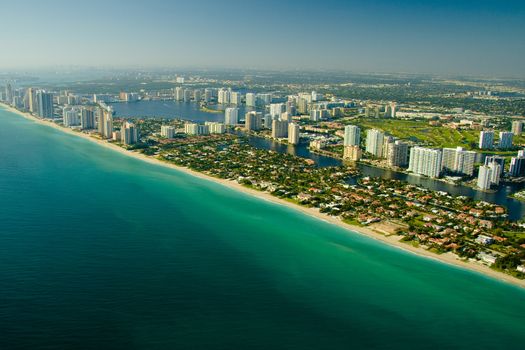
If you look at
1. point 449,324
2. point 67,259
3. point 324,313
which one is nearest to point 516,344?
point 449,324

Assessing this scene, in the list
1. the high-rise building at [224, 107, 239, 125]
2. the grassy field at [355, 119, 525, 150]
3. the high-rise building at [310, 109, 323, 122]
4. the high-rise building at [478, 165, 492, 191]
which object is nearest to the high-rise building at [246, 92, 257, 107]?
the high-rise building at [310, 109, 323, 122]

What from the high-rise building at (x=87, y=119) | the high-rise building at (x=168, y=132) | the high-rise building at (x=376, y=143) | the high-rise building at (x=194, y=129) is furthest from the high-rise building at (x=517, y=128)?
the high-rise building at (x=87, y=119)

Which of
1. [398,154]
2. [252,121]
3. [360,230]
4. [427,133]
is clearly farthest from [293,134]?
[360,230]

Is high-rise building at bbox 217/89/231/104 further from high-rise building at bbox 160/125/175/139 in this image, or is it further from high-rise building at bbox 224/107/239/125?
high-rise building at bbox 160/125/175/139

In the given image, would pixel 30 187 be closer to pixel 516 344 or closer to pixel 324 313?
pixel 324 313

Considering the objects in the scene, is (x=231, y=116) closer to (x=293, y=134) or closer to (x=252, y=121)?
(x=252, y=121)

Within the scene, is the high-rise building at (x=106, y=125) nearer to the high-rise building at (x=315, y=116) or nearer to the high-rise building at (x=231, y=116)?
the high-rise building at (x=231, y=116)
